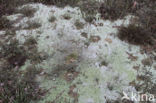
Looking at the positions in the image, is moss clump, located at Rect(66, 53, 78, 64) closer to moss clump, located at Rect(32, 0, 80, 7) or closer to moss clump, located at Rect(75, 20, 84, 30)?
moss clump, located at Rect(75, 20, 84, 30)

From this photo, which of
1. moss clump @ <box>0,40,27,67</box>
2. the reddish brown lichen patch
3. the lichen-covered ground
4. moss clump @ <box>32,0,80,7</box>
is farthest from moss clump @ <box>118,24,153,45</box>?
moss clump @ <box>0,40,27,67</box>

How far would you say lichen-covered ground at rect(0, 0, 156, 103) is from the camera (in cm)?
318

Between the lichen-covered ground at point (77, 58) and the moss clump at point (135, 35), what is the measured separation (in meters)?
0.17

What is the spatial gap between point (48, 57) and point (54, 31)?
1052mm

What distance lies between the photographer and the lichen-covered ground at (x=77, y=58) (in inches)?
125

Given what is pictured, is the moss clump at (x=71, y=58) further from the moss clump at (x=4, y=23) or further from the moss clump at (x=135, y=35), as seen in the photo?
the moss clump at (x=4, y=23)

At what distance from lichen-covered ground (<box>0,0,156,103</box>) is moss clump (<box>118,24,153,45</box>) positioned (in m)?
0.17

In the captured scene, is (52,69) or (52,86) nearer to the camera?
(52,86)

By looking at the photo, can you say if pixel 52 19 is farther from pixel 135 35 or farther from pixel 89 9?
pixel 135 35

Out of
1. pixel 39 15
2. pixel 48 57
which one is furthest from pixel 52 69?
pixel 39 15

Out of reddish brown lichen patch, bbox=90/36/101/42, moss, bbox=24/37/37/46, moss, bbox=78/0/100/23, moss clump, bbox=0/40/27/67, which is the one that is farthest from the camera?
moss, bbox=78/0/100/23

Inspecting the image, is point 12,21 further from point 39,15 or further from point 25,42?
point 25,42

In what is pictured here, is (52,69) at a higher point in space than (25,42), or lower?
lower

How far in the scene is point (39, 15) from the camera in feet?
16.4
